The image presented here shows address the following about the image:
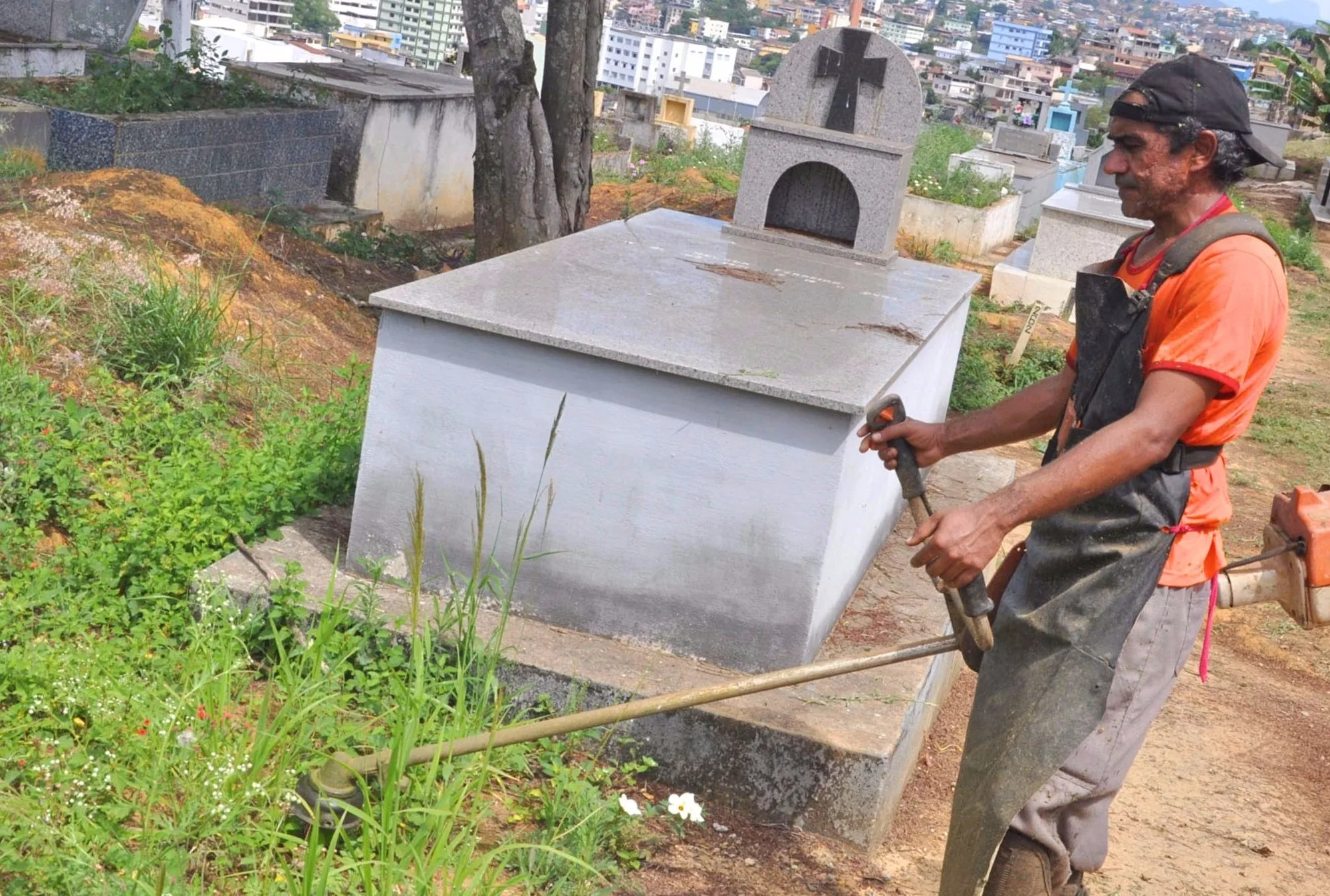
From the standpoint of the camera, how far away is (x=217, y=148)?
29.9ft

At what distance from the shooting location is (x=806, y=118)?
21.5 feet

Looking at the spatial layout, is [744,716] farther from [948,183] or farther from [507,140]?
[948,183]

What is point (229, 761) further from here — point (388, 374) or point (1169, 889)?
point (1169, 889)

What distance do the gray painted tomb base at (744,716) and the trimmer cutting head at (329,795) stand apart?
1.98ft

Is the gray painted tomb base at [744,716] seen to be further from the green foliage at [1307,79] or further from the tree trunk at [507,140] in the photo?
the green foliage at [1307,79]

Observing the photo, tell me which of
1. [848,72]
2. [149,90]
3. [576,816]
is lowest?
[576,816]

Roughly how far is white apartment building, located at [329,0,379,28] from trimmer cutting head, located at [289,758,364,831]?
169 metres

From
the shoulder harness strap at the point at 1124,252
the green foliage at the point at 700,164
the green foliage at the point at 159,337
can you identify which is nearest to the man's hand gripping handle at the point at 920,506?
the shoulder harness strap at the point at 1124,252

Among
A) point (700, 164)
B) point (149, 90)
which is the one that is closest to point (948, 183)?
point (700, 164)

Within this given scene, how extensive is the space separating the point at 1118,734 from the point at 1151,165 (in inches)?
43.9

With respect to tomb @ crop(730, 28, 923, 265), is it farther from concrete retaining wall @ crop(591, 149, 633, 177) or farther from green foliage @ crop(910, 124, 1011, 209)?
concrete retaining wall @ crop(591, 149, 633, 177)

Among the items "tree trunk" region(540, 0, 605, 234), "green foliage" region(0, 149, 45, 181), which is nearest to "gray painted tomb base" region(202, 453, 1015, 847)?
"green foliage" region(0, 149, 45, 181)

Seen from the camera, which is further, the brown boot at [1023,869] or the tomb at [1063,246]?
the tomb at [1063,246]

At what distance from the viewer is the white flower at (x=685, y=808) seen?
134 inches
